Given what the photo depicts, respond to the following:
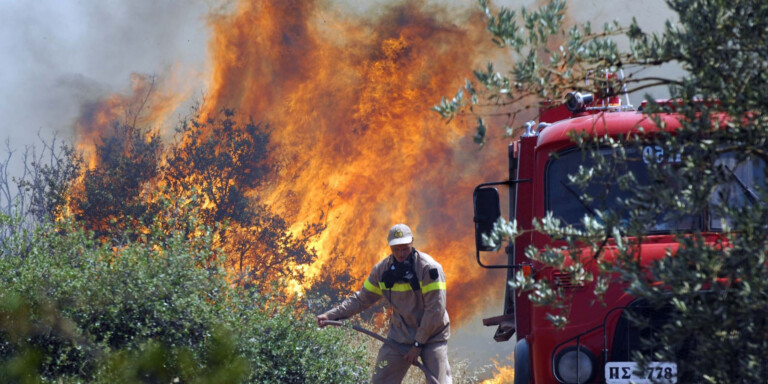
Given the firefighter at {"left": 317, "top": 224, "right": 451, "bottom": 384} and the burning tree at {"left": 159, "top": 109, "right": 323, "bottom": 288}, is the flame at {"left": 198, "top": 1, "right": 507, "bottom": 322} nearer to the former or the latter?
the burning tree at {"left": 159, "top": 109, "right": 323, "bottom": 288}

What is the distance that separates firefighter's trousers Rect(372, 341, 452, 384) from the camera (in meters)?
8.23

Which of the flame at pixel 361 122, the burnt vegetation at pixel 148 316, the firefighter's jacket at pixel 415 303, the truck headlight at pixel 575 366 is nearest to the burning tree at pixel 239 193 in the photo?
the flame at pixel 361 122

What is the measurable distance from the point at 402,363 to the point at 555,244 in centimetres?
240

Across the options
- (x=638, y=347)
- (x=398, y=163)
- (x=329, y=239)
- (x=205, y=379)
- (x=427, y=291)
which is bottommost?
(x=205, y=379)

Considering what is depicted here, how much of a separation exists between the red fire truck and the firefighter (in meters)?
0.86

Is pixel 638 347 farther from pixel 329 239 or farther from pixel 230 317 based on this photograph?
pixel 329 239

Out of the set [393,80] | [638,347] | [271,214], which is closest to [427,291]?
[638,347]

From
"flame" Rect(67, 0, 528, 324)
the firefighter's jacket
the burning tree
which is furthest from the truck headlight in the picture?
"flame" Rect(67, 0, 528, 324)

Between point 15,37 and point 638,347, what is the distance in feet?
59.8

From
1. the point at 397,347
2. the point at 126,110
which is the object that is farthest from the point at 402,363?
the point at 126,110

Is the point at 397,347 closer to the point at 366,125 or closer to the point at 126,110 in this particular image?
the point at 366,125

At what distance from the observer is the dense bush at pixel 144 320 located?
20.6 feet

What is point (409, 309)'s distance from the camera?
8.32 metres

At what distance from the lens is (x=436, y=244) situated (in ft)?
58.5
